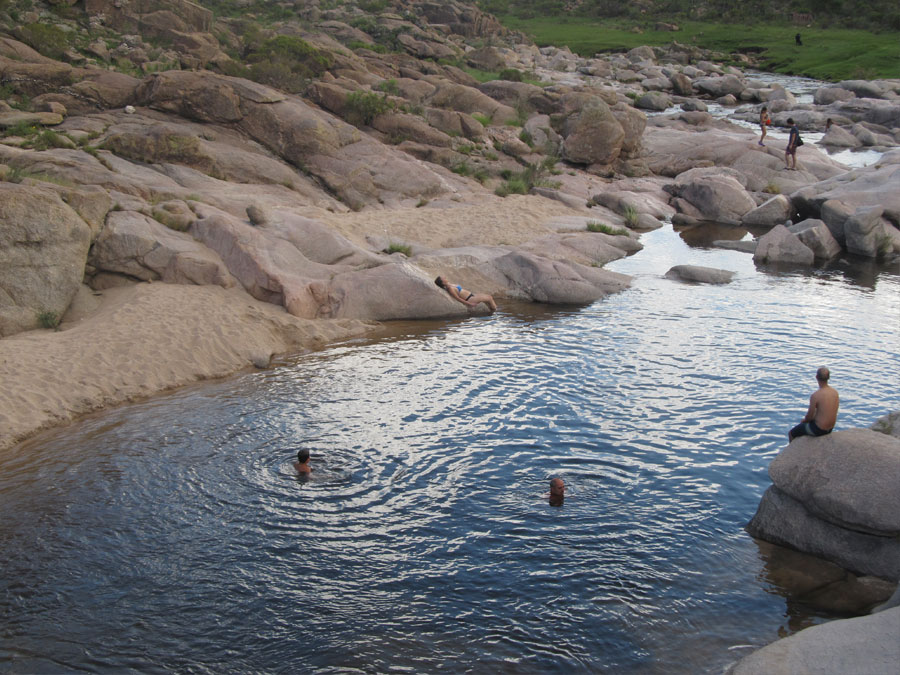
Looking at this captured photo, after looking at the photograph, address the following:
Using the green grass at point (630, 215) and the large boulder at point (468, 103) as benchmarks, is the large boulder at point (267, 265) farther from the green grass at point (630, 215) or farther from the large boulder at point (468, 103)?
the large boulder at point (468, 103)

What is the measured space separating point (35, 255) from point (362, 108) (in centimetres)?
1825

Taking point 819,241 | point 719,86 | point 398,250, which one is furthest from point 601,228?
point 719,86

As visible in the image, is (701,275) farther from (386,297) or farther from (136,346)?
(136,346)

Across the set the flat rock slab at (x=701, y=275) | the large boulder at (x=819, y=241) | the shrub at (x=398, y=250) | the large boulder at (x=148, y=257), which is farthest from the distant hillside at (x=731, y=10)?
the large boulder at (x=148, y=257)

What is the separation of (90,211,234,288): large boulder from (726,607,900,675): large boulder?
1499 cm

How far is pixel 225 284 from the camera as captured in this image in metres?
18.8

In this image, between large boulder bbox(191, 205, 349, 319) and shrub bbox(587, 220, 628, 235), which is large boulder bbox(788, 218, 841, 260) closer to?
shrub bbox(587, 220, 628, 235)

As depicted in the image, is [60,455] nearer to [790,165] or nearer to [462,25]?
[790,165]

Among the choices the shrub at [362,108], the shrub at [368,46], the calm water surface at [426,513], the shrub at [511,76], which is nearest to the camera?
the calm water surface at [426,513]

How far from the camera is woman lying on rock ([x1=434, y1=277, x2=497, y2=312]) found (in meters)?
20.6

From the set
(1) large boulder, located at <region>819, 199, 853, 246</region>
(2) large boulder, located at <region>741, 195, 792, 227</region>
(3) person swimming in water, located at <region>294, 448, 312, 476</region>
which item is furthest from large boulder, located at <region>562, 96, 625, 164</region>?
(3) person swimming in water, located at <region>294, 448, 312, 476</region>

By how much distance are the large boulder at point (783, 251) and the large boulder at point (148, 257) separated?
1808 cm

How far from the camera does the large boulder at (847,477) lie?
9.34m

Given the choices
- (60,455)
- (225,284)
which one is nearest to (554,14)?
(225,284)
